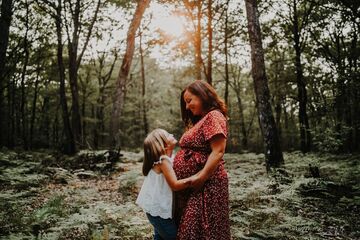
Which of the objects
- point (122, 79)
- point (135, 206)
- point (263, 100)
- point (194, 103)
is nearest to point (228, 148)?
point (122, 79)

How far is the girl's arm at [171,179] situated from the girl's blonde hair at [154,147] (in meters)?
0.10

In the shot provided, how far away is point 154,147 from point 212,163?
56 centimetres

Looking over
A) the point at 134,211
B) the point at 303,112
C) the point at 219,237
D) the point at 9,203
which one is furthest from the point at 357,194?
the point at 303,112

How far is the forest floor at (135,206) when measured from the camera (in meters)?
5.04

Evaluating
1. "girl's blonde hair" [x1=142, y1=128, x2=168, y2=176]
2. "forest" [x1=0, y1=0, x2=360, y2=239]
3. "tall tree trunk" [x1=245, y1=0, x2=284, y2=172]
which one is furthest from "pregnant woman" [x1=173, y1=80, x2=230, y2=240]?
"tall tree trunk" [x1=245, y1=0, x2=284, y2=172]

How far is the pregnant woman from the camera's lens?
2914 mm

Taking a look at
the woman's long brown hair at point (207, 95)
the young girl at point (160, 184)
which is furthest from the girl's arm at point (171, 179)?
the woman's long brown hair at point (207, 95)

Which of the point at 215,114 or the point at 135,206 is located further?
the point at 135,206

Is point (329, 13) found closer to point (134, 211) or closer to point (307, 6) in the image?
point (307, 6)

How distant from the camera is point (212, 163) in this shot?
2.85 m

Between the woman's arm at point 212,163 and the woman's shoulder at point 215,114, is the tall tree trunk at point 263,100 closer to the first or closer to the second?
the woman's shoulder at point 215,114

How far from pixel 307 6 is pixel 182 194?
21954mm

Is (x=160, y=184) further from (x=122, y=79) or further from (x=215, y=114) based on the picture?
(x=122, y=79)

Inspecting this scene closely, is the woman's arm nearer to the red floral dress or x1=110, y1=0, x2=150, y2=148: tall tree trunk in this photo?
the red floral dress
